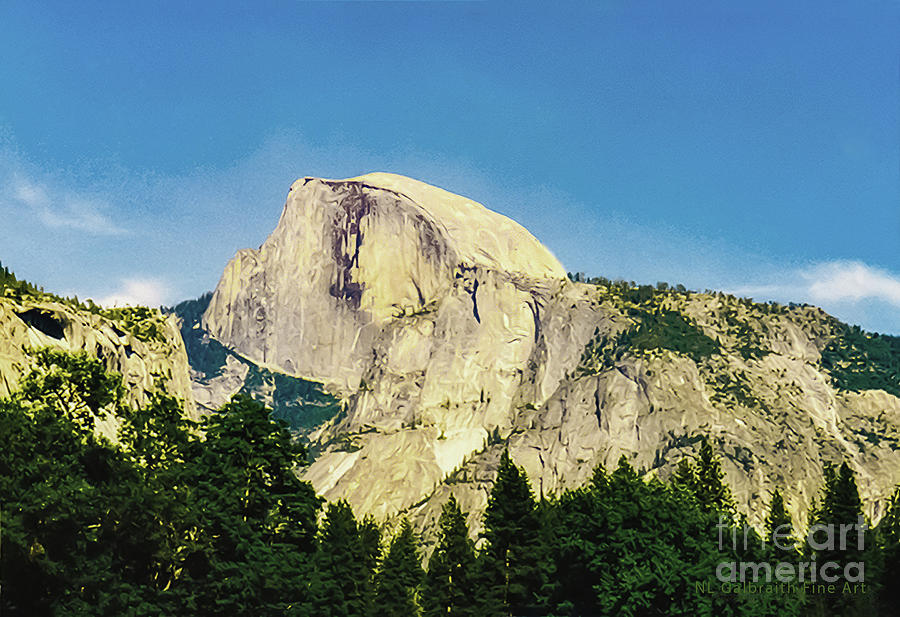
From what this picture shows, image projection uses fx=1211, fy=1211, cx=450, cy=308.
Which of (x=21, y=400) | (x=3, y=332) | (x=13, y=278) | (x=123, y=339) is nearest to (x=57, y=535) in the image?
(x=21, y=400)

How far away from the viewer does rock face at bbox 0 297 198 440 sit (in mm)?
116750

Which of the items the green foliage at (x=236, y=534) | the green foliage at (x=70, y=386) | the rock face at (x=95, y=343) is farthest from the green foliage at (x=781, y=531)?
the green foliage at (x=70, y=386)

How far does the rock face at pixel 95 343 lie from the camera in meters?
117

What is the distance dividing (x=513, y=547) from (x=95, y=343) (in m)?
80.6

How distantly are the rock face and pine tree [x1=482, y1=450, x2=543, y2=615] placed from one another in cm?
3796

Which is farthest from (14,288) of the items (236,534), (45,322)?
(236,534)

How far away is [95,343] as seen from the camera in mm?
149500

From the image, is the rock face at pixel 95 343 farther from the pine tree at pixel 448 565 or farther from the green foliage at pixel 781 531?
the green foliage at pixel 781 531

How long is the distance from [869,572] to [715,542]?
79.7 feet

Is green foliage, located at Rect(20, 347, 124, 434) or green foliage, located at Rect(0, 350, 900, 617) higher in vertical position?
green foliage, located at Rect(20, 347, 124, 434)

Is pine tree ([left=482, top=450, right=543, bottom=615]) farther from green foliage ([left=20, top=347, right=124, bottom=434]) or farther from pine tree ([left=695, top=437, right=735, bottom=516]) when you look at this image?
green foliage ([left=20, top=347, right=124, bottom=434])

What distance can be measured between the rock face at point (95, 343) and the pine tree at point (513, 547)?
3796 cm

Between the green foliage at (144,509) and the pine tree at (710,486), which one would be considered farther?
the pine tree at (710,486)

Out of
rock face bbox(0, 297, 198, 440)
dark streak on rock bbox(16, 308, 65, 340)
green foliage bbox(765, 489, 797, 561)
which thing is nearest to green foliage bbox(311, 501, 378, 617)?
rock face bbox(0, 297, 198, 440)
